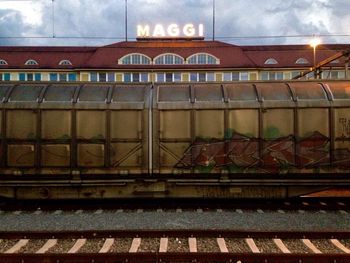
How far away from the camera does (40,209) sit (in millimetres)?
9750

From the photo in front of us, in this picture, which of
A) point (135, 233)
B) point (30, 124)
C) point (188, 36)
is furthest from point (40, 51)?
point (135, 233)

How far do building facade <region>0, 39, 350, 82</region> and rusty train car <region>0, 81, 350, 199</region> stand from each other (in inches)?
1972

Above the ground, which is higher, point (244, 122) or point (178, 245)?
point (244, 122)

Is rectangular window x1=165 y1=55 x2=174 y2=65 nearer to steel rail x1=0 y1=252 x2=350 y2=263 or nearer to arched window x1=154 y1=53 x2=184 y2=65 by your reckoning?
arched window x1=154 y1=53 x2=184 y2=65

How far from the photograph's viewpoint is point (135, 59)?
208ft

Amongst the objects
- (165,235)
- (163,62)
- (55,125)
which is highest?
(163,62)

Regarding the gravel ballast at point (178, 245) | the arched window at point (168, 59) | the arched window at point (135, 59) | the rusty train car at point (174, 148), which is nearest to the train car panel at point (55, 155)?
the rusty train car at point (174, 148)

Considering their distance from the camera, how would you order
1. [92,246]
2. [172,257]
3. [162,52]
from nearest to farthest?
[172,257] → [92,246] → [162,52]

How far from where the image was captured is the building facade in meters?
62.6

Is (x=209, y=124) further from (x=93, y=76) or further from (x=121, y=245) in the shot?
(x=93, y=76)

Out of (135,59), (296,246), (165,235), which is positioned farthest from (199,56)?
(296,246)

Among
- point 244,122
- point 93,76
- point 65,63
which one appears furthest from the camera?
point 65,63

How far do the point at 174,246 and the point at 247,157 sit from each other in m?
4.01

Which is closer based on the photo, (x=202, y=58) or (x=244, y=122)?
(x=244, y=122)
